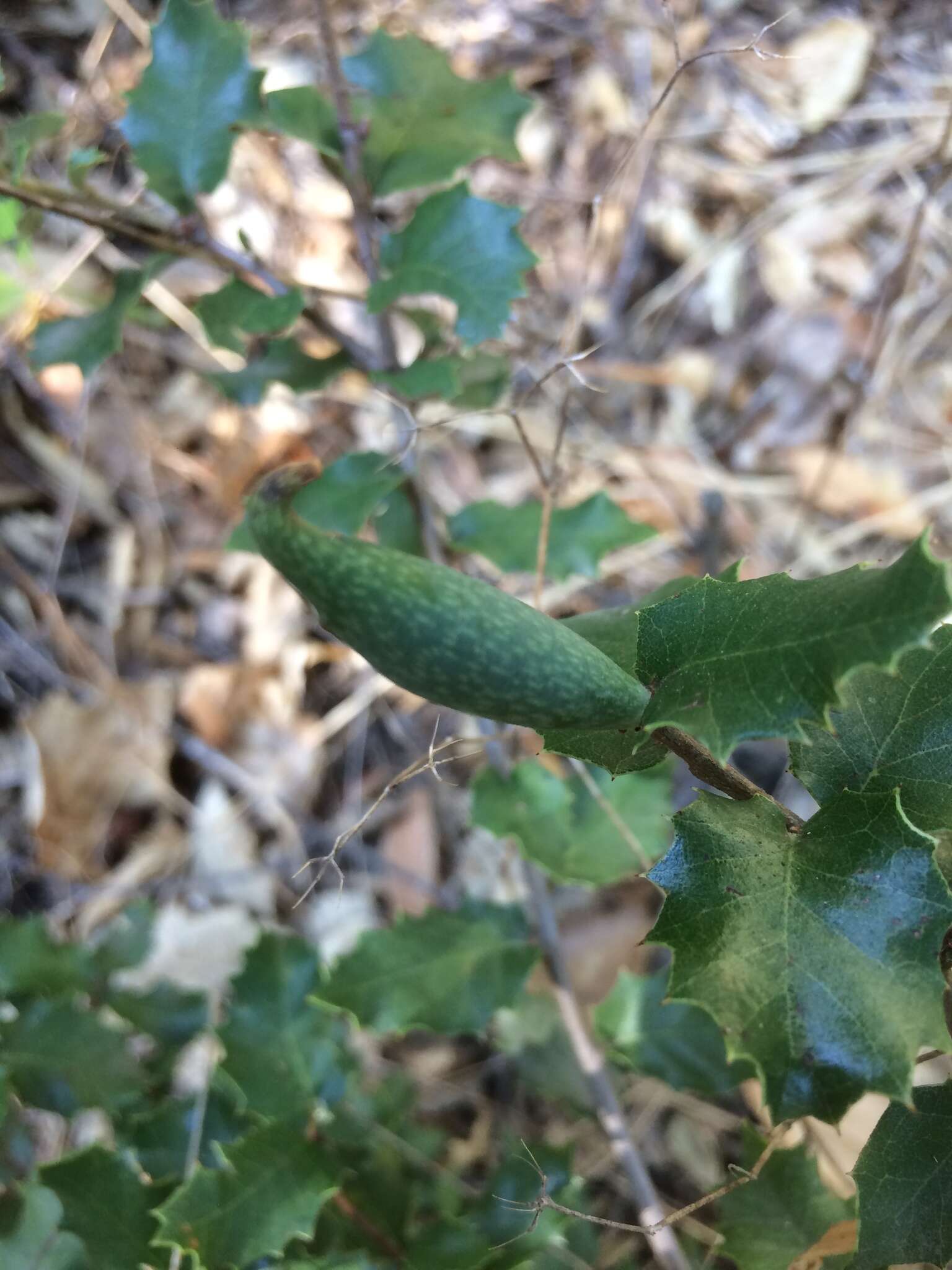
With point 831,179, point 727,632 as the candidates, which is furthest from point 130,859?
point 831,179

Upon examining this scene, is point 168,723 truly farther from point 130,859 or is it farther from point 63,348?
point 63,348

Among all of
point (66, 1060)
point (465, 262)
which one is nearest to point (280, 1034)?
point (66, 1060)

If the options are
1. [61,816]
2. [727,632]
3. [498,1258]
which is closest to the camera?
[727,632]

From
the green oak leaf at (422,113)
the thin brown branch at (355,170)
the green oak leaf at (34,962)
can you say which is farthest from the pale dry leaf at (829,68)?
the green oak leaf at (34,962)

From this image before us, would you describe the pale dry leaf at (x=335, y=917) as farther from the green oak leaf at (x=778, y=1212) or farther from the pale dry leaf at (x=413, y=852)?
the green oak leaf at (x=778, y=1212)

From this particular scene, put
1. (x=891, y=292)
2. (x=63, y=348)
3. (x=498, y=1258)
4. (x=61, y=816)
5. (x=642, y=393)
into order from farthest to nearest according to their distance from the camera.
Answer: (x=642, y=393) < (x=891, y=292) < (x=61, y=816) < (x=63, y=348) < (x=498, y=1258)

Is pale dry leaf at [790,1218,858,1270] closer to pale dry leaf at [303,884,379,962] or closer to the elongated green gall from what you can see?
the elongated green gall

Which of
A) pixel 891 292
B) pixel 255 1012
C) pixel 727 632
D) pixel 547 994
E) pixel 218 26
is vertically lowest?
pixel 547 994
